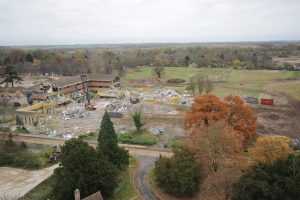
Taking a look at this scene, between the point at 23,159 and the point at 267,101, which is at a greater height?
the point at 267,101

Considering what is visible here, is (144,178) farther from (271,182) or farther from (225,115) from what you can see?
(271,182)

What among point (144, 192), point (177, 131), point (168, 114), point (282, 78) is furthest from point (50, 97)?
point (282, 78)

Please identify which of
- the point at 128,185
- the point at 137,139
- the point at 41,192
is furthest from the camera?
the point at 137,139

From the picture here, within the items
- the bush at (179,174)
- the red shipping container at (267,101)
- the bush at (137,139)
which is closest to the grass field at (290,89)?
the red shipping container at (267,101)

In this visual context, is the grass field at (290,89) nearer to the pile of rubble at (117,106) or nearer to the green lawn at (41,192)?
the pile of rubble at (117,106)

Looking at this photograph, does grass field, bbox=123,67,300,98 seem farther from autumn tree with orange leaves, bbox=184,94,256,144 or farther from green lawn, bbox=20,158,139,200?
green lawn, bbox=20,158,139,200

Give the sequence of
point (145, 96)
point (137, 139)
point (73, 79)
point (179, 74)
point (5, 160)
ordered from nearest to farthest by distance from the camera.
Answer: point (5, 160) < point (137, 139) < point (145, 96) < point (73, 79) < point (179, 74)

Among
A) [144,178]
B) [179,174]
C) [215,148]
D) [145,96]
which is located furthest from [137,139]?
[145,96]
